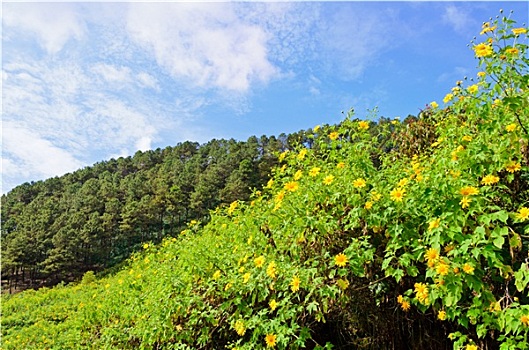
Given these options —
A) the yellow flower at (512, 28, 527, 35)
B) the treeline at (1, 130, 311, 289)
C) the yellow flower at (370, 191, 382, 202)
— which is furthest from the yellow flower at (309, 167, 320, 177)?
the treeline at (1, 130, 311, 289)

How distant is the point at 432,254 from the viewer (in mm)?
1459

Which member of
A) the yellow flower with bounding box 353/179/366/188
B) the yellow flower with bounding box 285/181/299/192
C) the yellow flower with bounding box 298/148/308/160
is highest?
the yellow flower with bounding box 298/148/308/160

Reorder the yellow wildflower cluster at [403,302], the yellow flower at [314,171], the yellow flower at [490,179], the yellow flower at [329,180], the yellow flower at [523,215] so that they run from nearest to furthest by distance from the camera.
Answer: the yellow flower at [523,215]
the yellow flower at [490,179]
the yellow wildflower cluster at [403,302]
the yellow flower at [329,180]
the yellow flower at [314,171]

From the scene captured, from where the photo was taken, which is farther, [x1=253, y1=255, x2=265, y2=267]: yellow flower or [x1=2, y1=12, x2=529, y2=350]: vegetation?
[x1=253, y1=255, x2=265, y2=267]: yellow flower

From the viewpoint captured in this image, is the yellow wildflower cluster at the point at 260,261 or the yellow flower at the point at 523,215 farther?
the yellow wildflower cluster at the point at 260,261

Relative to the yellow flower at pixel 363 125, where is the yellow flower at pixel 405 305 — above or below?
below

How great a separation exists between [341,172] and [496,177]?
64 cm

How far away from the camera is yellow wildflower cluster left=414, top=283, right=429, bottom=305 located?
4.94 feet

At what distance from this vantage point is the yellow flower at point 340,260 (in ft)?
Answer: 5.46

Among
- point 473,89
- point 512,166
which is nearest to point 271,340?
point 512,166

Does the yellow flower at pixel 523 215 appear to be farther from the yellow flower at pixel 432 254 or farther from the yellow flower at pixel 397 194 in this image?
the yellow flower at pixel 397 194

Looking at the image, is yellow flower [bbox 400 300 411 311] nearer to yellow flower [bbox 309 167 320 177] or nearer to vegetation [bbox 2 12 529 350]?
vegetation [bbox 2 12 529 350]

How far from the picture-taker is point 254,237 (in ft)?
6.97

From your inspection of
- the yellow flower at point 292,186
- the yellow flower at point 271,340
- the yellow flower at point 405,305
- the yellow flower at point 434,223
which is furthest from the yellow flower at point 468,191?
the yellow flower at point 271,340
